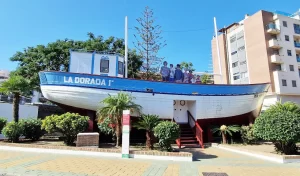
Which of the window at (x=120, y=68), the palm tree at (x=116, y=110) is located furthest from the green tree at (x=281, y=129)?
the window at (x=120, y=68)

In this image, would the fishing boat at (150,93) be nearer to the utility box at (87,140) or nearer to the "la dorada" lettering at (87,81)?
the "la dorada" lettering at (87,81)

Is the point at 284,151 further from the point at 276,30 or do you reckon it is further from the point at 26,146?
the point at 276,30

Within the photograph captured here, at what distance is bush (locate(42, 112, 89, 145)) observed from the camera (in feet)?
32.5

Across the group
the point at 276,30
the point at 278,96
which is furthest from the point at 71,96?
the point at 276,30

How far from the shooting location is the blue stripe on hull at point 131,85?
39.7 feet

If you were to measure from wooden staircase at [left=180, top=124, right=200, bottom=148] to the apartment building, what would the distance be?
20.6m

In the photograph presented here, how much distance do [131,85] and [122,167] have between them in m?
6.39

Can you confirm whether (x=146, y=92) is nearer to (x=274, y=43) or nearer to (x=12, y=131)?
(x=12, y=131)

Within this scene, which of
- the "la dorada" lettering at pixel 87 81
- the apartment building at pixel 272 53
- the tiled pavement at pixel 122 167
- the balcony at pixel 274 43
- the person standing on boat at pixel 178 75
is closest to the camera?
the tiled pavement at pixel 122 167

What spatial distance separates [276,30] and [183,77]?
25.5 meters

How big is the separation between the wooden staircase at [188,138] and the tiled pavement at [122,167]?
13.0 feet

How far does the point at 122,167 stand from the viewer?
281 inches

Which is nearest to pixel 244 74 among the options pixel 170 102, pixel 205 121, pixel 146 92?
pixel 205 121

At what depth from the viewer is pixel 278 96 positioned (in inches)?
1218
